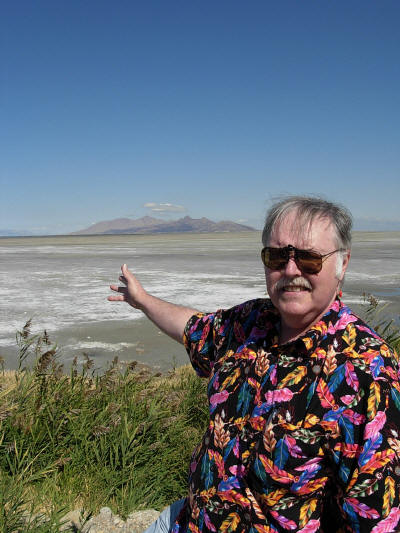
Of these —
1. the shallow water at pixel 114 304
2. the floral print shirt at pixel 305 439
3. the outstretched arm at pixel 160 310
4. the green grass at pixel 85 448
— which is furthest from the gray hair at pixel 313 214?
the shallow water at pixel 114 304

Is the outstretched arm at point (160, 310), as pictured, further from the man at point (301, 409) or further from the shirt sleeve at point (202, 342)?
the man at point (301, 409)

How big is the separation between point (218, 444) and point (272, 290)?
608 mm

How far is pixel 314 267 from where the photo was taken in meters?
1.86

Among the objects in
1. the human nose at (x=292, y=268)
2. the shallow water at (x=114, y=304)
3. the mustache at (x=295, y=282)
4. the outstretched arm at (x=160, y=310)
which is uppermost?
the human nose at (x=292, y=268)

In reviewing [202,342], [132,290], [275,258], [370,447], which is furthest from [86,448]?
[370,447]

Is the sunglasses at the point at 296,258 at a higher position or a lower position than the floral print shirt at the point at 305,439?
higher

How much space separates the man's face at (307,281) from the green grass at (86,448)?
5.27 feet

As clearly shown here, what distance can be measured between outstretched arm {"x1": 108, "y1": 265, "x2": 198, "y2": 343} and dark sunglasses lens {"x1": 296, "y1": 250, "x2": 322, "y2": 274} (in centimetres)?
85

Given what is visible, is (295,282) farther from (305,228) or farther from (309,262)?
(305,228)

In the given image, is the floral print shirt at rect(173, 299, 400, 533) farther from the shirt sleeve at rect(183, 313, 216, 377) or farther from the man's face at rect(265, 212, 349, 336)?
the shirt sleeve at rect(183, 313, 216, 377)

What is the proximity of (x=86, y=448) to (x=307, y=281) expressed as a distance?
6.39 ft

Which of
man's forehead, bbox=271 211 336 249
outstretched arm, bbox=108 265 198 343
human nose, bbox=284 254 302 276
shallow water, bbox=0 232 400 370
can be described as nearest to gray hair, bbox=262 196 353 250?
man's forehead, bbox=271 211 336 249

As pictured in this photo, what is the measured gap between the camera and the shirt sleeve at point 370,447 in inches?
56.8

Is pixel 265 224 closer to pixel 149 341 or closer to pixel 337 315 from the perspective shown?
pixel 337 315
